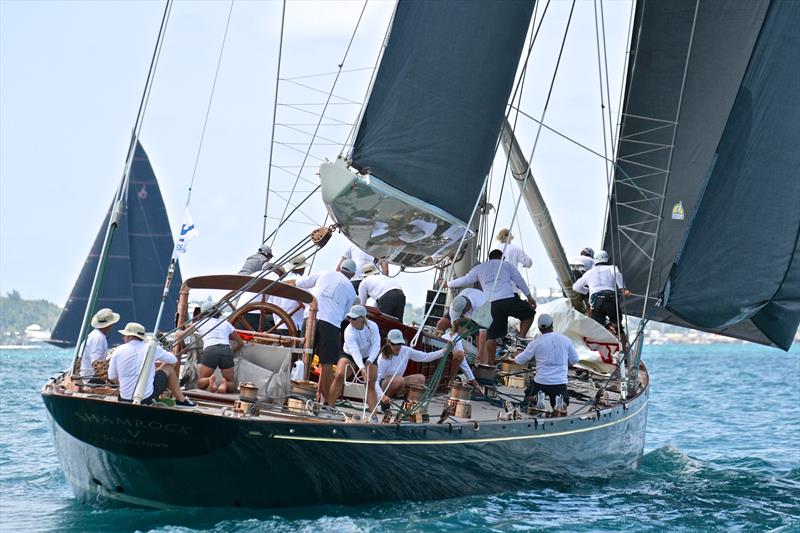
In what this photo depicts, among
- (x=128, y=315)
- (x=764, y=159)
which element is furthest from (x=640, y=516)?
(x=128, y=315)

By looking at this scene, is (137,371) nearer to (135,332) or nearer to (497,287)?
(135,332)

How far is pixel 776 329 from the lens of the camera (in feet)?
51.7

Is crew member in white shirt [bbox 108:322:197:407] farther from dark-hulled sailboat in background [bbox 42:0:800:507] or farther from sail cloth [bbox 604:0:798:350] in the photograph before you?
sail cloth [bbox 604:0:798:350]

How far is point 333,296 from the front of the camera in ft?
41.4

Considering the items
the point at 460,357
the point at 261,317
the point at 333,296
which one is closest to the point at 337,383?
the point at 333,296

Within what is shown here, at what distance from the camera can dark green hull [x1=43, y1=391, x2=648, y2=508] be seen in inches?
417

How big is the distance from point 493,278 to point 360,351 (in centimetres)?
386

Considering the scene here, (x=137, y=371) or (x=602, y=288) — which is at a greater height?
(x=602, y=288)

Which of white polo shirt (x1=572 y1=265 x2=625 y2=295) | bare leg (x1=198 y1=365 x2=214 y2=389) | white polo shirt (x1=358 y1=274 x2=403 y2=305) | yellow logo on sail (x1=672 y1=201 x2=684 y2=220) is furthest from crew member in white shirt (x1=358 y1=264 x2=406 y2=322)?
yellow logo on sail (x1=672 y1=201 x2=684 y2=220)

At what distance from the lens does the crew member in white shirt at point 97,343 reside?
42.0 feet

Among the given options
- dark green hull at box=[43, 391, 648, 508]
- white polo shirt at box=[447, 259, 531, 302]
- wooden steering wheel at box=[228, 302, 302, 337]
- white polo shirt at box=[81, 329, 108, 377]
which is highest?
white polo shirt at box=[447, 259, 531, 302]

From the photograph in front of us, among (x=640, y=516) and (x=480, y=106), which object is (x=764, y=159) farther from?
(x=640, y=516)

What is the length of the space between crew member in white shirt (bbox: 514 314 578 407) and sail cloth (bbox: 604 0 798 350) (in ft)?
12.3

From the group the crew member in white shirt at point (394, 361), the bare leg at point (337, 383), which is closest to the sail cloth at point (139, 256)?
the crew member in white shirt at point (394, 361)
